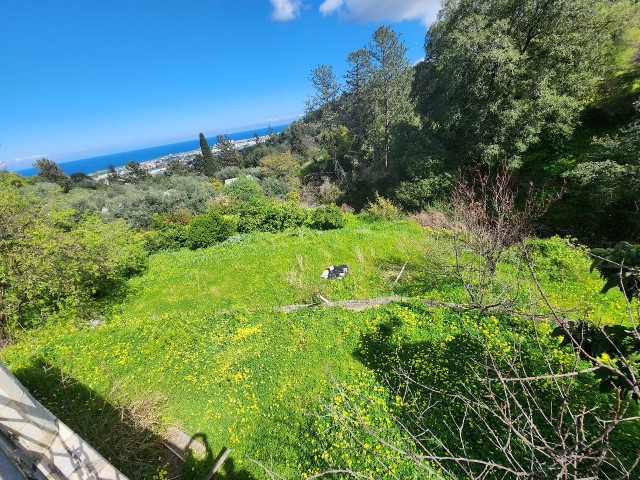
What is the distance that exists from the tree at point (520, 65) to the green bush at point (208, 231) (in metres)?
14.7

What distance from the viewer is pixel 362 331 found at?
7.79m

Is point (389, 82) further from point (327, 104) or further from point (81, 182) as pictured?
point (81, 182)

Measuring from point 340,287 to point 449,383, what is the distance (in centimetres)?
510

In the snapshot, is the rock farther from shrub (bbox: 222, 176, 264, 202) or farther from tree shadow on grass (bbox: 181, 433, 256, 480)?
shrub (bbox: 222, 176, 264, 202)

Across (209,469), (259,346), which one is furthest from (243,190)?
(209,469)

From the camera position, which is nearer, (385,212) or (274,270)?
(274,270)

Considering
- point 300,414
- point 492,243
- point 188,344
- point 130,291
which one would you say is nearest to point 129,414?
point 188,344

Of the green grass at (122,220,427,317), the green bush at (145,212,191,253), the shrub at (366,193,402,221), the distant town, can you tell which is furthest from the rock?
the distant town

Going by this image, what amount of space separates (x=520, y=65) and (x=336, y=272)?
1261cm

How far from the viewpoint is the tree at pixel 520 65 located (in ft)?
39.7

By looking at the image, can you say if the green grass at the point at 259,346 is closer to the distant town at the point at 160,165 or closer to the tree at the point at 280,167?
the tree at the point at 280,167

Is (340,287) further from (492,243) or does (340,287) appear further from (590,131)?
(590,131)

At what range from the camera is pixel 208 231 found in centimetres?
1814

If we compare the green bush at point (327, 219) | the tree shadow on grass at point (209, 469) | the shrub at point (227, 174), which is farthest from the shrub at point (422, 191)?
the shrub at point (227, 174)
